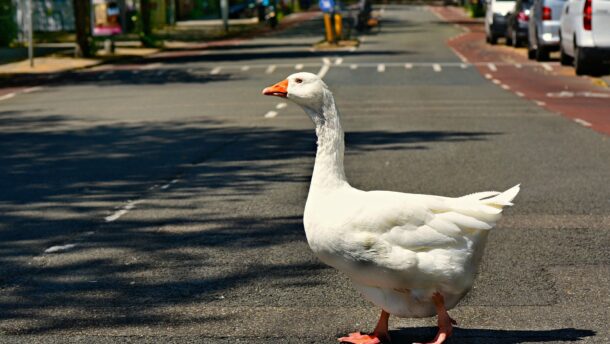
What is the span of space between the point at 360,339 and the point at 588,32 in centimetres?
2228

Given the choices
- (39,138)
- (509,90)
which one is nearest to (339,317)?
(39,138)

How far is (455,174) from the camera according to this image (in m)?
13.1

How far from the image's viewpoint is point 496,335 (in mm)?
6348

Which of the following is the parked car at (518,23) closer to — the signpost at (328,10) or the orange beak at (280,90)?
the signpost at (328,10)

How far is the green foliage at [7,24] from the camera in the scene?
4812cm

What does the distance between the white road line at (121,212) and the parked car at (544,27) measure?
24.5 meters

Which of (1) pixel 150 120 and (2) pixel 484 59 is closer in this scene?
(1) pixel 150 120

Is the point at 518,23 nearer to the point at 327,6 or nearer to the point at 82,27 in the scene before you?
the point at 327,6

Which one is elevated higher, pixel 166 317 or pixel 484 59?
pixel 166 317

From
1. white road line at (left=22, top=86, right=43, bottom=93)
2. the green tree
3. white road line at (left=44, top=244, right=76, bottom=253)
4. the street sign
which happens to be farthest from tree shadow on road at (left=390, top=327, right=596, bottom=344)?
the street sign

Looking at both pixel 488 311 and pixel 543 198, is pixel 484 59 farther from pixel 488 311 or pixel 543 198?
pixel 488 311

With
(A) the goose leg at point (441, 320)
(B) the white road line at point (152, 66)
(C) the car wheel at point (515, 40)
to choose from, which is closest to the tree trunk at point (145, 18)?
(B) the white road line at point (152, 66)

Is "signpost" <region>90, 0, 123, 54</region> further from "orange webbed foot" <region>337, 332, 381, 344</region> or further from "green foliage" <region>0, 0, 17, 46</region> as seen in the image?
"orange webbed foot" <region>337, 332, 381, 344</region>

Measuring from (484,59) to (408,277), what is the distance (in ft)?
112
